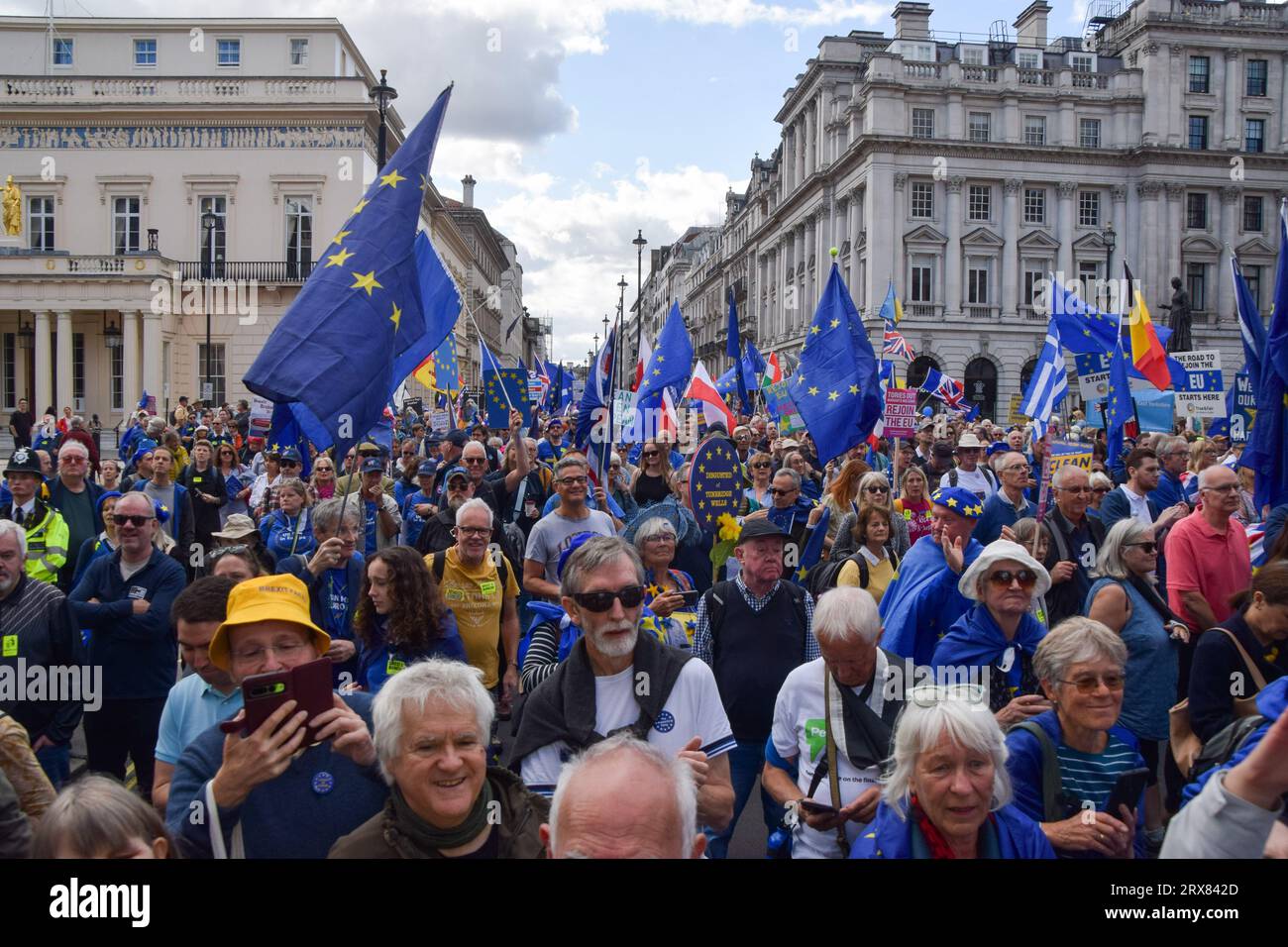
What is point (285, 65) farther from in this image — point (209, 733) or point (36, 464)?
point (209, 733)

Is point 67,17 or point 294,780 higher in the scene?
point 67,17

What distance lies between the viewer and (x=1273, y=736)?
203 centimetres

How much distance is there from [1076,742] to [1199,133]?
214 feet

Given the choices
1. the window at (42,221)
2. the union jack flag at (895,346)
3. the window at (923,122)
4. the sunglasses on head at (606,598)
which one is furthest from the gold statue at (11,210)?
the sunglasses on head at (606,598)

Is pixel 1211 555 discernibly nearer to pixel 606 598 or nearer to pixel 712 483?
pixel 712 483

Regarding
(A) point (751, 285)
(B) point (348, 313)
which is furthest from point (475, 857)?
(A) point (751, 285)

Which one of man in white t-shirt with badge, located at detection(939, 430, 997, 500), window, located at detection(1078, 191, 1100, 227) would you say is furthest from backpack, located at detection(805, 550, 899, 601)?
window, located at detection(1078, 191, 1100, 227)

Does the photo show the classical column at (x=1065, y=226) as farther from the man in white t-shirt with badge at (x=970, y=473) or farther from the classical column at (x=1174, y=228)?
the man in white t-shirt with badge at (x=970, y=473)

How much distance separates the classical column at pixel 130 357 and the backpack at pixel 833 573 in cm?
3624

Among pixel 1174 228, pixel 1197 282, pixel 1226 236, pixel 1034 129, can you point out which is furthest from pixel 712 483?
pixel 1226 236

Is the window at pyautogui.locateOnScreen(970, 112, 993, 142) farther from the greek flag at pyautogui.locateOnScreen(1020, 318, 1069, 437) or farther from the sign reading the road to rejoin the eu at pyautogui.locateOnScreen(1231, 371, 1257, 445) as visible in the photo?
the greek flag at pyautogui.locateOnScreen(1020, 318, 1069, 437)

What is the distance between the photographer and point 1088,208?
5828 centimetres

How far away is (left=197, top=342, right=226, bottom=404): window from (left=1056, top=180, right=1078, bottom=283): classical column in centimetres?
4300
